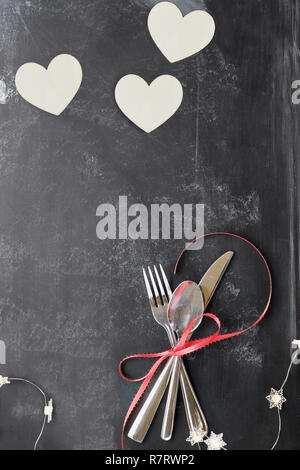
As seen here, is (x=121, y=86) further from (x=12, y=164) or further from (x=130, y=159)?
(x=12, y=164)

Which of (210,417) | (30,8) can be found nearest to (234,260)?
(210,417)

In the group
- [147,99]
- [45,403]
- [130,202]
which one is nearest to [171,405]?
[45,403]

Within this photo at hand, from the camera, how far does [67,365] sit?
1038mm

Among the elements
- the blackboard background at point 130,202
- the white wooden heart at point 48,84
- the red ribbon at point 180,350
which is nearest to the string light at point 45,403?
the blackboard background at point 130,202

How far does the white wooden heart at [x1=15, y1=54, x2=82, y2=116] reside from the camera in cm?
108

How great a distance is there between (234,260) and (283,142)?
33 centimetres

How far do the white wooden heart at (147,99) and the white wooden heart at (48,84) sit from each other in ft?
0.45

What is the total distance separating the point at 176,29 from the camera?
1.08 m

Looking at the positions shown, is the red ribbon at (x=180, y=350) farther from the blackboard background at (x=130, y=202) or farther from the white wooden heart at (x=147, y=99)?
the white wooden heart at (x=147, y=99)

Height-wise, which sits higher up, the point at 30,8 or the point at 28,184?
the point at 30,8

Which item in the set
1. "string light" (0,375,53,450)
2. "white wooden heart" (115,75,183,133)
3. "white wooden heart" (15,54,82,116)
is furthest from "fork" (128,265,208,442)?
"white wooden heart" (15,54,82,116)

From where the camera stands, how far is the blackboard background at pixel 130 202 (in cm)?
104
